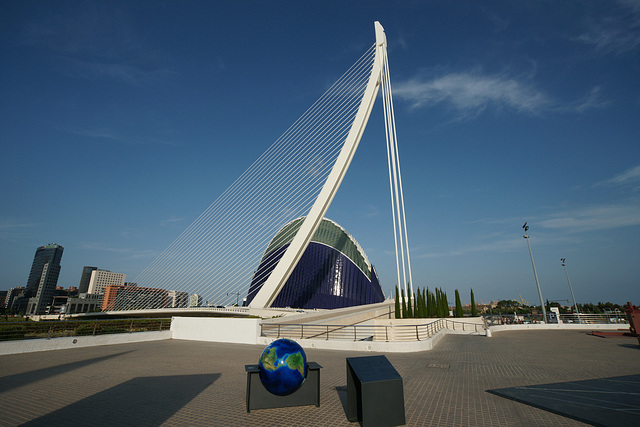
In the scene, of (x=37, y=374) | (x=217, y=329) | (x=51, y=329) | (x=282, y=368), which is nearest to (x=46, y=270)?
(x=51, y=329)

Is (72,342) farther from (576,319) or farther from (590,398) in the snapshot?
(576,319)

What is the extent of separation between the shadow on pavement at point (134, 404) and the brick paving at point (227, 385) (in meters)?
0.01

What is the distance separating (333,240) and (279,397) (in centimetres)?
4461

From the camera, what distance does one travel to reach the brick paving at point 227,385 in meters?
4.66

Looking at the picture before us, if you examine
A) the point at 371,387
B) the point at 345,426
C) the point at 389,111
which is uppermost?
the point at 389,111

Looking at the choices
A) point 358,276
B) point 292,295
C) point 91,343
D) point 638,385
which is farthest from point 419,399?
point 358,276

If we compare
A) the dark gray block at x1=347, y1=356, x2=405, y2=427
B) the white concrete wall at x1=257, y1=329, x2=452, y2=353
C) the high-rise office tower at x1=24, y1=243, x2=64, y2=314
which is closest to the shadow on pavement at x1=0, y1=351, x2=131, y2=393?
the dark gray block at x1=347, y1=356, x2=405, y2=427

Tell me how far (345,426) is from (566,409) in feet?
11.1

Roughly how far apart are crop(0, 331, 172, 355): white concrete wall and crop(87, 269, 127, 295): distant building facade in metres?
189

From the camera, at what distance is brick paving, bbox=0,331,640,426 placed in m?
4.66

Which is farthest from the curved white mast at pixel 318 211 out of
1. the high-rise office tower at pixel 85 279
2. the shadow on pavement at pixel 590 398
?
the high-rise office tower at pixel 85 279

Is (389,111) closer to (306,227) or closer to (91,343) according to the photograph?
(306,227)

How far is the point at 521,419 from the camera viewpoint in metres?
4.52

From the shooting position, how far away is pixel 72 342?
41.3 ft
